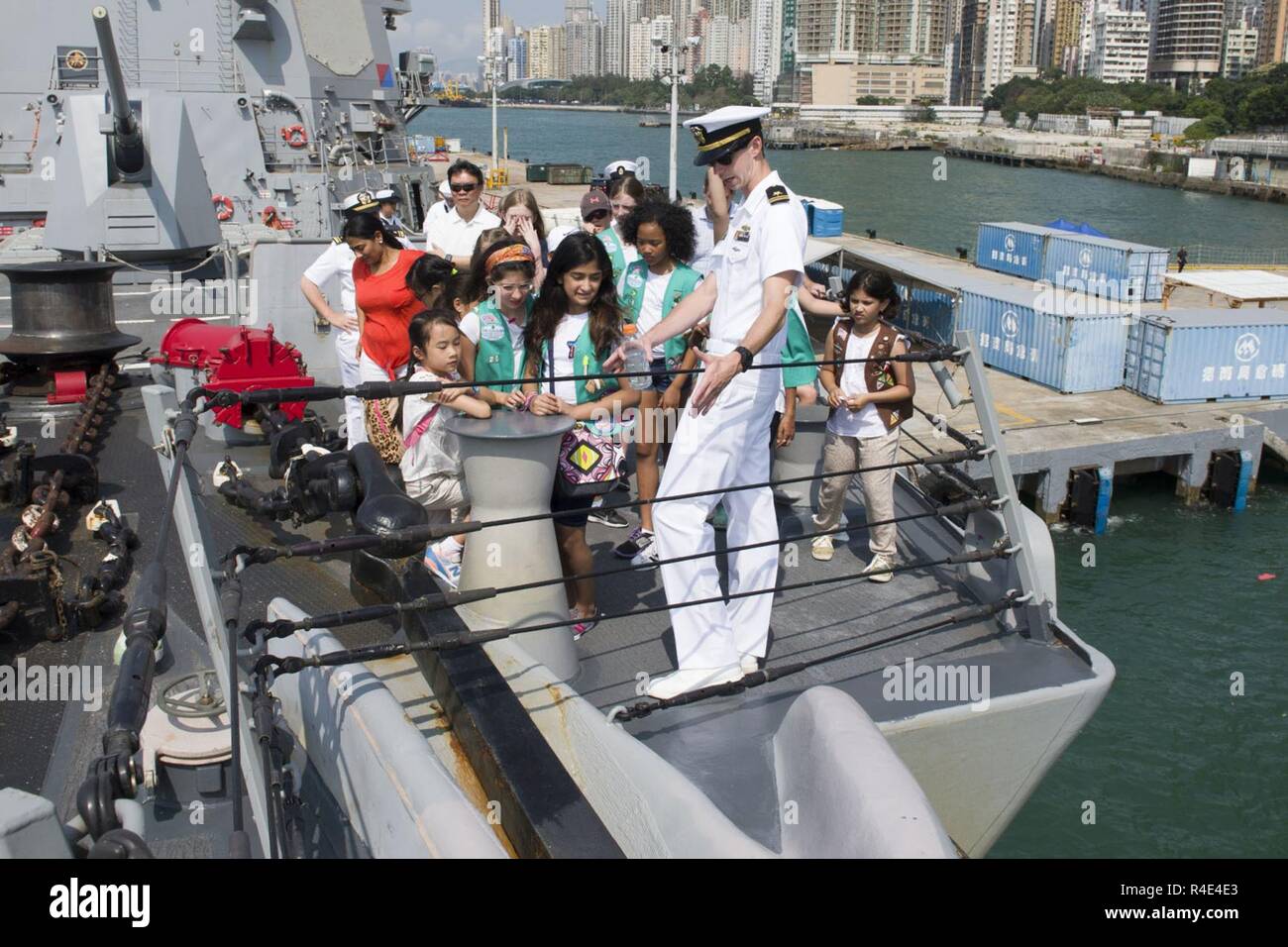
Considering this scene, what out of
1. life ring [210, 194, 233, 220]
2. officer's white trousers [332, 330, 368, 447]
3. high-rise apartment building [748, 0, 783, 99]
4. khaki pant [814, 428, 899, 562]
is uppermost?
high-rise apartment building [748, 0, 783, 99]

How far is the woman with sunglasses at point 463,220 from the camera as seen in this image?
6852 mm

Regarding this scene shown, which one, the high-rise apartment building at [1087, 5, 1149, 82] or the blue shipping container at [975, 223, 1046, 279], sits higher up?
the high-rise apartment building at [1087, 5, 1149, 82]

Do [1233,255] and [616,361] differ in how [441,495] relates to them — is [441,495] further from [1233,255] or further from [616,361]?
[1233,255]

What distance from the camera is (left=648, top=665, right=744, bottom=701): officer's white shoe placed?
14.1 ft

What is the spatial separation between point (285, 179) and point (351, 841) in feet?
48.3

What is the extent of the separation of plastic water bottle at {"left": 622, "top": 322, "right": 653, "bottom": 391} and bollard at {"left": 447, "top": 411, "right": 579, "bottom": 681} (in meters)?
0.39

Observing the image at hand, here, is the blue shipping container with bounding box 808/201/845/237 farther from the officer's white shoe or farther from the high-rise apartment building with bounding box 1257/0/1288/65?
the high-rise apartment building with bounding box 1257/0/1288/65

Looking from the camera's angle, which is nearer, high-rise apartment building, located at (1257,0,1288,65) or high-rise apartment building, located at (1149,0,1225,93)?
high-rise apartment building, located at (1257,0,1288,65)

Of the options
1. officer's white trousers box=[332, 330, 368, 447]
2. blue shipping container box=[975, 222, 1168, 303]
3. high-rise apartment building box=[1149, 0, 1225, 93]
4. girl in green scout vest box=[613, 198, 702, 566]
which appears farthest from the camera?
high-rise apartment building box=[1149, 0, 1225, 93]

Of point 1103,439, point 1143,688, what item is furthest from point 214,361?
point 1103,439

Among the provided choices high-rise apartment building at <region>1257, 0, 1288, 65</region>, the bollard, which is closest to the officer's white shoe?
the bollard

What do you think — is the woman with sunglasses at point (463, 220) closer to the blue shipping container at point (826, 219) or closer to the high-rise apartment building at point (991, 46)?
the blue shipping container at point (826, 219)

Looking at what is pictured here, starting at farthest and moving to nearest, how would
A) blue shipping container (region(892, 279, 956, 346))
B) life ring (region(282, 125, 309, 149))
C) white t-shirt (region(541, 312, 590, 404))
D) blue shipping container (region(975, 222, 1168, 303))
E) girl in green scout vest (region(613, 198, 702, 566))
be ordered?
blue shipping container (region(975, 222, 1168, 303)) → blue shipping container (region(892, 279, 956, 346)) → life ring (region(282, 125, 309, 149)) → girl in green scout vest (region(613, 198, 702, 566)) → white t-shirt (region(541, 312, 590, 404))

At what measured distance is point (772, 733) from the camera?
13.9 feet
